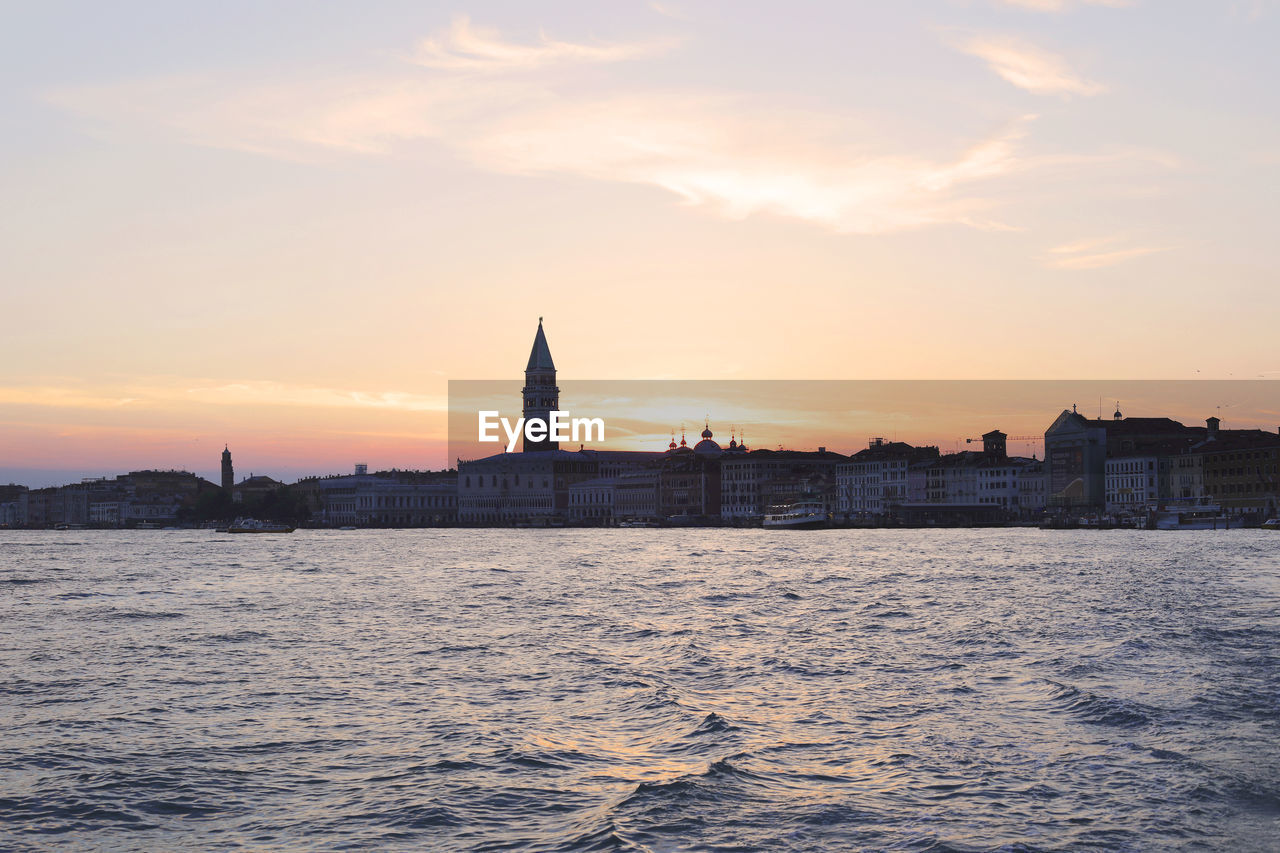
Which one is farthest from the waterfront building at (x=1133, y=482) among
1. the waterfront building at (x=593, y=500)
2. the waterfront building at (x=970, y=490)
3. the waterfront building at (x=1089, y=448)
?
the waterfront building at (x=593, y=500)

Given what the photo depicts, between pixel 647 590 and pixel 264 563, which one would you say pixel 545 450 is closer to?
pixel 264 563

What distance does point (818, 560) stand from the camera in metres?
59.5

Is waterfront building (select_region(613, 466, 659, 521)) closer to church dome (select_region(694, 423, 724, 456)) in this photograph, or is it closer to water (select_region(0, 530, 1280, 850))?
church dome (select_region(694, 423, 724, 456))

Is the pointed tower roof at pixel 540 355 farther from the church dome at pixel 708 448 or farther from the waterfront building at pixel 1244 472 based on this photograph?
the waterfront building at pixel 1244 472

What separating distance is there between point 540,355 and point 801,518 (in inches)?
2977

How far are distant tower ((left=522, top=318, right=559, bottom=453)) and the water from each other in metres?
160

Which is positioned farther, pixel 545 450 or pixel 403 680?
pixel 545 450

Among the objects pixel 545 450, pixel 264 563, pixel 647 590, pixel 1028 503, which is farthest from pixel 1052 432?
pixel 647 590

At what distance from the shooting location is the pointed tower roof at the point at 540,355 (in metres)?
191

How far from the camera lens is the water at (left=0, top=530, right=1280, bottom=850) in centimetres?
1029

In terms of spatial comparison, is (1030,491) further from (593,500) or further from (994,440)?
(593,500)

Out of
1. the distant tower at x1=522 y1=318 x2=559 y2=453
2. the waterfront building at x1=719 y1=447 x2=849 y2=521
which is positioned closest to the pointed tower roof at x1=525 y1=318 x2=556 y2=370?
the distant tower at x1=522 y1=318 x2=559 y2=453

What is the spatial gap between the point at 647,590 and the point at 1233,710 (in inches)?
943

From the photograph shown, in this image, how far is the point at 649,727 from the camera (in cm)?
1448
